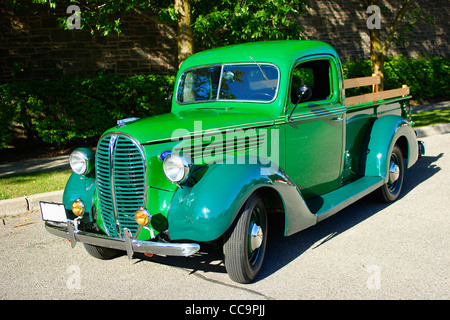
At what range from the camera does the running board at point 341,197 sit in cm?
413

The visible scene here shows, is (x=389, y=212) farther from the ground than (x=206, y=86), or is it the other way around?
(x=206, y=86)

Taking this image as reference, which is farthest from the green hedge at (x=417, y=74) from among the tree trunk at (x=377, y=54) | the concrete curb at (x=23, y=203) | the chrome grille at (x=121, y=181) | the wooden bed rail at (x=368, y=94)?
the chrome grille at (x=121, y=181)

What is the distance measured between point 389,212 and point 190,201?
9.14 ft

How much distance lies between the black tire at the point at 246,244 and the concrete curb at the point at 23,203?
3.26 metres

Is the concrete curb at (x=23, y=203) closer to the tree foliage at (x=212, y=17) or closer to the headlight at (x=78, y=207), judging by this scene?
the headlight at (x=78, y=207)

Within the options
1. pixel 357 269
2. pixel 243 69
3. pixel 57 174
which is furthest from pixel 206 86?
pixel 57 174

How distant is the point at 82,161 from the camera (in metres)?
3.83

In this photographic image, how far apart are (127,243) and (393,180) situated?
355cm

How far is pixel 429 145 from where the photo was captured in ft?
27.6

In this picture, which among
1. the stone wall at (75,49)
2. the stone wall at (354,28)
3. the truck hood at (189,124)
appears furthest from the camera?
the stone wall at (354,28)

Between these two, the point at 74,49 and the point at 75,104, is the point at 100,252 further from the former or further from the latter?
the point at 74,49

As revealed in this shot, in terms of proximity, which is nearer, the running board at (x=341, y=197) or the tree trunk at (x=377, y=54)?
the running board at (x=341, y=197)

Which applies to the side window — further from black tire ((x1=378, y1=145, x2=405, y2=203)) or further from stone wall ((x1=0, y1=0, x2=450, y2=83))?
stone wall ((x1=0, y1=0, x2=450, y2=83))
